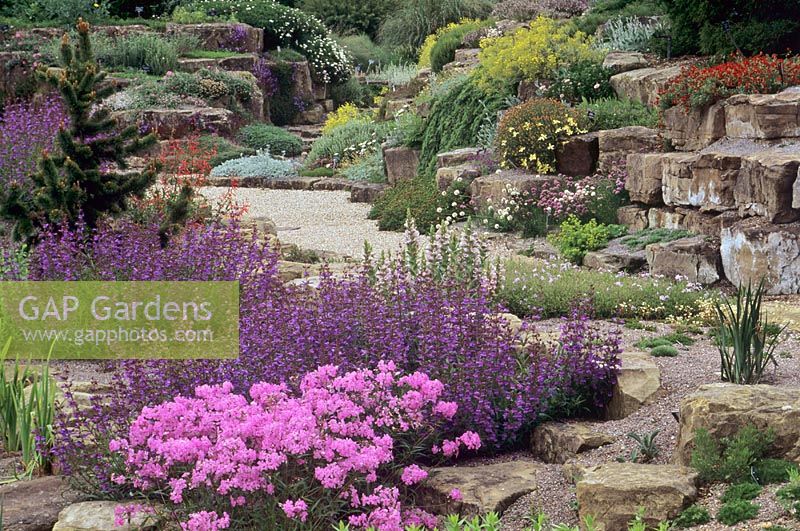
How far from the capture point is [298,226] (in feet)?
43.3

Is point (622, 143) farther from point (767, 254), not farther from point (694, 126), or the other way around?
point (767, 254)

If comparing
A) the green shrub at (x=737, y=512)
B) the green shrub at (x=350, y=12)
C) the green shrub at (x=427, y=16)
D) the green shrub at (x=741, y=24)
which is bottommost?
the green shrub at (x=737, y=512)

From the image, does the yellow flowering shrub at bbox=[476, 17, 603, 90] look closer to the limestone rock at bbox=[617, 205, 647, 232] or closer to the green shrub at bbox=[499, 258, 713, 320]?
the limestone rock at bbox=[617, 205, 647, 232]

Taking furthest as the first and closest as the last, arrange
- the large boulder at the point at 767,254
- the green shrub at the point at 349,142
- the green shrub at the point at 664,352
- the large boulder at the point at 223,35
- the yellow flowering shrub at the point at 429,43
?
1. the large boulder at the point at 223,35
2. the yellow flowering shrub at the point at 429,43
3. the green shrub at the point at 349,142
4. the large boulder at the point at 767,254
5. the green shrub at the point at 664,352

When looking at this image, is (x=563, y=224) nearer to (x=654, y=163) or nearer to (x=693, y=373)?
(x=654, y=163)

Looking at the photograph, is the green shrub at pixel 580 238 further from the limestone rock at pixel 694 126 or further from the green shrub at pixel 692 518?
the green shrub at pixel 692 518

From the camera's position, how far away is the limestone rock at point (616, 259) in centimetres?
969

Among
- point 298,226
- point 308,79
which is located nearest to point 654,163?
point 298,226

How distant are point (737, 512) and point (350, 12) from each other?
27.1 metres

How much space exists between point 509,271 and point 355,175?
26.5 feet

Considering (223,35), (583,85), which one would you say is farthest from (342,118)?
(583,85)

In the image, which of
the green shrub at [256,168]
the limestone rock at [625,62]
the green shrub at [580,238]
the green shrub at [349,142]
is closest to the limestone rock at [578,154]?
the green shrub at [580,238]

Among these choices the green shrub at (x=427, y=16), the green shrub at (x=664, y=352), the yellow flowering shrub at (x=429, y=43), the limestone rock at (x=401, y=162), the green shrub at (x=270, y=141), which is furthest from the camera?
the green shrub at (x=427, y=16)

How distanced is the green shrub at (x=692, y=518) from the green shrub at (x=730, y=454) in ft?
0.91
